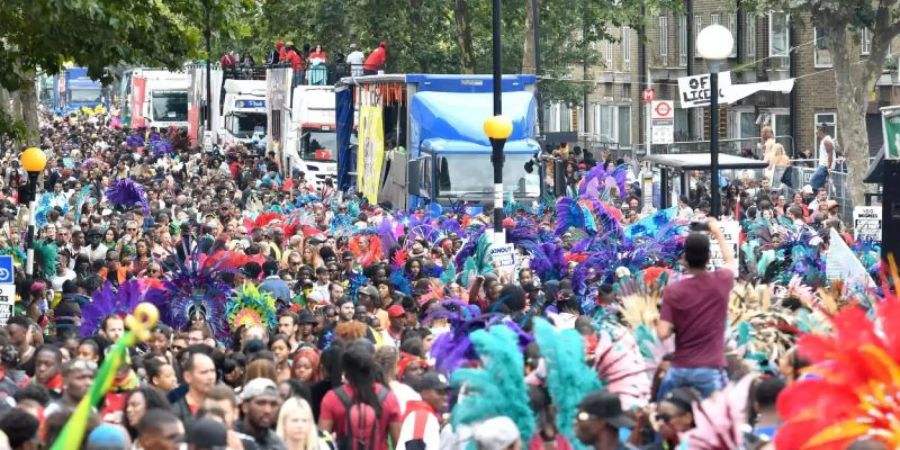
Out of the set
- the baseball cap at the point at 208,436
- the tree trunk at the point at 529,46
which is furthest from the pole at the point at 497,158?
the tree trunk at the point at 529,46

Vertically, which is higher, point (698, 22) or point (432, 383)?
point (698, 22)

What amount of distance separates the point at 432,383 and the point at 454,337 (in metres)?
0.82

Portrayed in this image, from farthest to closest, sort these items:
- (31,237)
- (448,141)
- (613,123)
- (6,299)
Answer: (613,123)
(448,141)
(31,237)
(6,299)

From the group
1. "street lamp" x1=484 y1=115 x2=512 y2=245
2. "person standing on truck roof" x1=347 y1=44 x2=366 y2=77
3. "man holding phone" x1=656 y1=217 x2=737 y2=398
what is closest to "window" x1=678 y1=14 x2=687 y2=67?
"person standing on truck roof" x1=347 y1=44 x2=366 y2=77

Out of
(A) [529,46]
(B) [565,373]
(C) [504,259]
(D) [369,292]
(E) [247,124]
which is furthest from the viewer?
(E) [247,124]

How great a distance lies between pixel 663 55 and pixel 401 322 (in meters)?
41.7

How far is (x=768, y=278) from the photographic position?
17.1 m

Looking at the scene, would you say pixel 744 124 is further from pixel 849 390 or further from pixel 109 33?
pixel 849 390

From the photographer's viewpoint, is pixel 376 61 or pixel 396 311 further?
pixel 376 61

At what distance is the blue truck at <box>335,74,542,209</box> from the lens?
29.2 meters

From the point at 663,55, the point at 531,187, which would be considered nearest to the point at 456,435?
the point at 531,187

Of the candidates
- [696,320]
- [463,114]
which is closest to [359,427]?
[696,320]

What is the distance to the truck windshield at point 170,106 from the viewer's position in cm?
7300

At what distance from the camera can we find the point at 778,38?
48938 millimetres
